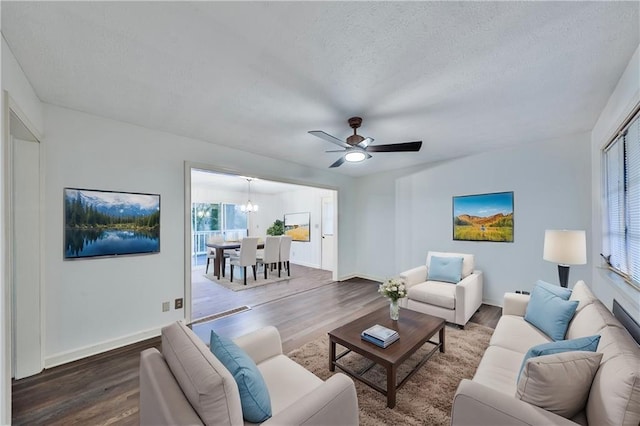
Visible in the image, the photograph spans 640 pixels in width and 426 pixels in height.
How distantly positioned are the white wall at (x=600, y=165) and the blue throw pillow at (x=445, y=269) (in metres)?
1.34

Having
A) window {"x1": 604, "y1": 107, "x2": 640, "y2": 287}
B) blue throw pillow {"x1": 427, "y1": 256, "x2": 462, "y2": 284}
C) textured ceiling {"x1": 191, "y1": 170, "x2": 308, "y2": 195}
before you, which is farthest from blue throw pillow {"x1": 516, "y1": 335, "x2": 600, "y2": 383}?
textured ceiling {"x1": 191, "y1": 170, "x2": 308, "y2": 195}

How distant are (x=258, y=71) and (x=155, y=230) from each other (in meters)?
2.25

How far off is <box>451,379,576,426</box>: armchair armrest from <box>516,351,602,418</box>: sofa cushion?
0.15 ft

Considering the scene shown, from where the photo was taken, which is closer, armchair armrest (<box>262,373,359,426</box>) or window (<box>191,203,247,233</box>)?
armchair armrest (<box>262,373,359,426</box>)

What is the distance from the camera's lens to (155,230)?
2.97 m

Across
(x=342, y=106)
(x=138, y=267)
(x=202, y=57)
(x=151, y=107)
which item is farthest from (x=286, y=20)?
(x=138, y=267)

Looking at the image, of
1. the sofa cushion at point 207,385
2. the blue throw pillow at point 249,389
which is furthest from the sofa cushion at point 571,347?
the sofa cushion at point 207,385

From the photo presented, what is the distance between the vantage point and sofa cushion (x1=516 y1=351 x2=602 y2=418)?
109 centimetres

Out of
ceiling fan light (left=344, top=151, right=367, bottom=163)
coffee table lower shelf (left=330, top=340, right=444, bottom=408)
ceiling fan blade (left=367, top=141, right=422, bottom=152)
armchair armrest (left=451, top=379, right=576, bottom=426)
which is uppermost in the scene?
ceiling fan blade (left=367, top=141, right=422, bottom=152)

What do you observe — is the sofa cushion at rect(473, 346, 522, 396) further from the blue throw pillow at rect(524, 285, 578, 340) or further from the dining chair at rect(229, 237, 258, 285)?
the dining chair at rect(229, 237, 258, 285)

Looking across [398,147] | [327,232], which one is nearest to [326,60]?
[398,147]

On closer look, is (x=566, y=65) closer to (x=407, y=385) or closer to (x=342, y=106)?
(x=342, y=106)

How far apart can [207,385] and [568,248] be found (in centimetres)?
320

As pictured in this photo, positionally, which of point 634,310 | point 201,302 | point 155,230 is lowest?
point 201,302
